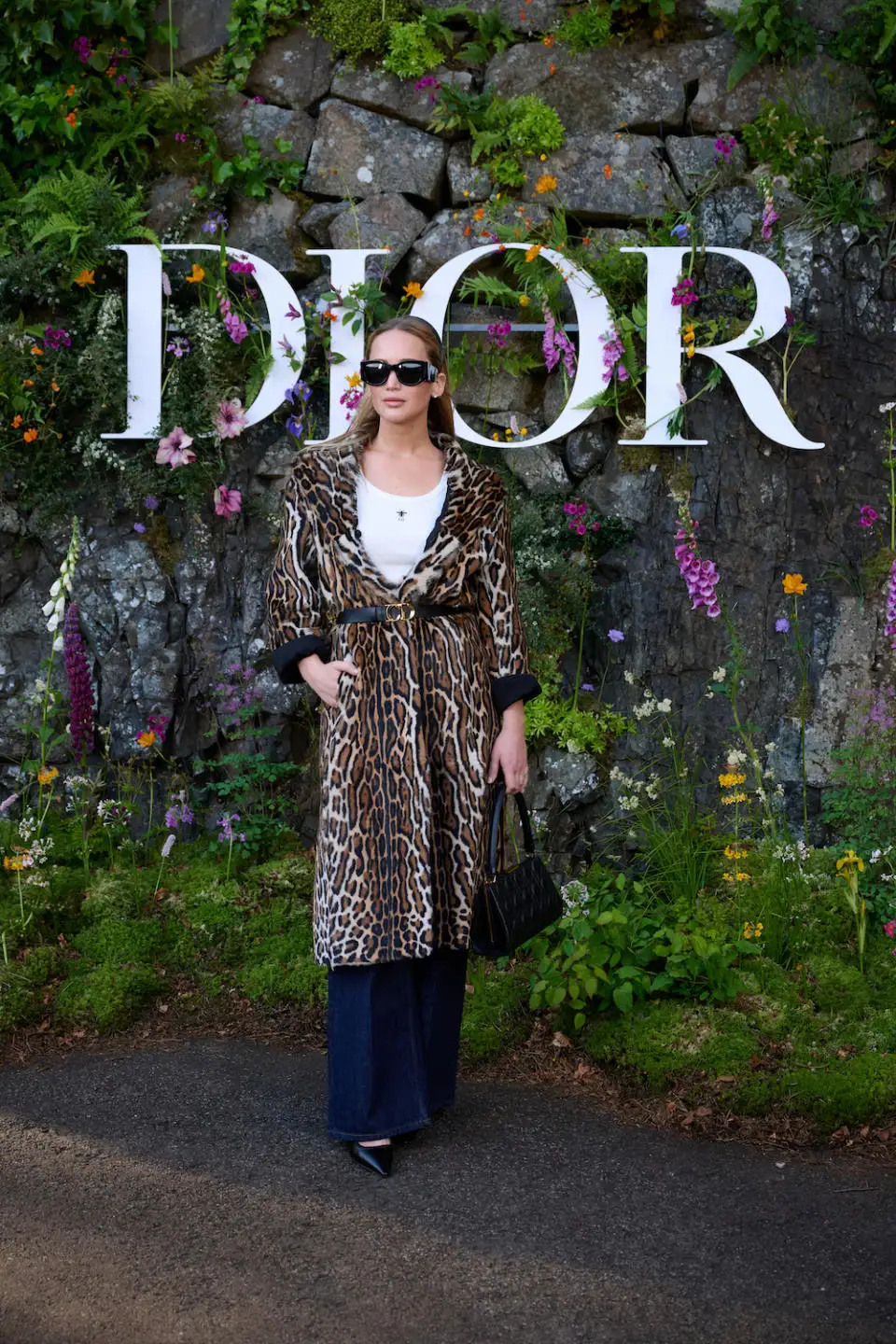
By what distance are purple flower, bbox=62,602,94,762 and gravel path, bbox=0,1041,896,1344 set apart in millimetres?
1740

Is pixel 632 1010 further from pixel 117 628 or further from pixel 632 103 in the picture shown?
pixel 632 103

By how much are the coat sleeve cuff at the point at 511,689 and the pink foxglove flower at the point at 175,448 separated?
2.43 metres

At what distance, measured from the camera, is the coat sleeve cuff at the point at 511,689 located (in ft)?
11.5

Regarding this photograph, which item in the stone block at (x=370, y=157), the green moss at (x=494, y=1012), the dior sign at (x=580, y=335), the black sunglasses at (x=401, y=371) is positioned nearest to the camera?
the black sunglasses at (x=401, y=371)

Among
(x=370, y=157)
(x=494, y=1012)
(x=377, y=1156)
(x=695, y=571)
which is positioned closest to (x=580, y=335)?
(x=695, y=571)

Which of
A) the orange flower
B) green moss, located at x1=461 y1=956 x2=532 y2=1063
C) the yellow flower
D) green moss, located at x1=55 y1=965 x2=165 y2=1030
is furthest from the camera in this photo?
the orange flower

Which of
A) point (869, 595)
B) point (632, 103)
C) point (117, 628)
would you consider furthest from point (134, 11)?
point (869, 595)

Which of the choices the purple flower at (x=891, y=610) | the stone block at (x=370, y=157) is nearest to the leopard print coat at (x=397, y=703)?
the purple flower at (x=891, y=610)

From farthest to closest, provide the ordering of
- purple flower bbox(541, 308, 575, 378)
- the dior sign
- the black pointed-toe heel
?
1. purple flower bbox(541, 308, 575, 378)
2. the dior sign
3. the black pointed-toe heel

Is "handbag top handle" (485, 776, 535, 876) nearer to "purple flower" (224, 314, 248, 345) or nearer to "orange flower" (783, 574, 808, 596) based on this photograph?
"orange flower" (783, 574, 808, 596)

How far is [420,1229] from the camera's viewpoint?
2.93m

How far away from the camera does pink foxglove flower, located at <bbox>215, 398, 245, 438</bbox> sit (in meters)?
5.40

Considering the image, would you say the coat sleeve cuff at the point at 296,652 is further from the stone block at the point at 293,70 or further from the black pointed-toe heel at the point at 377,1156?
the stone block at the point at 293,70

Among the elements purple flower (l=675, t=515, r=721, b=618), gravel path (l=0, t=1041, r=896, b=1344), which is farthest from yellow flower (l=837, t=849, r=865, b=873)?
gravel path (l=0, t=1041, r=896, b=1344)
